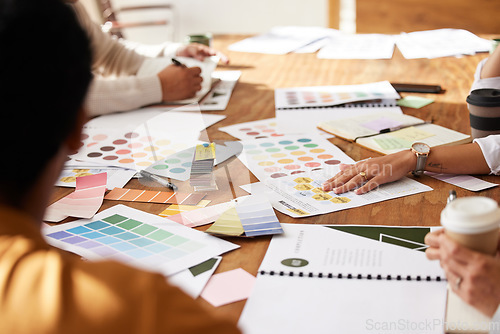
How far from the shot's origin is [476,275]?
0.74 meters

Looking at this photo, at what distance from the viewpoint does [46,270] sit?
1.54 feet

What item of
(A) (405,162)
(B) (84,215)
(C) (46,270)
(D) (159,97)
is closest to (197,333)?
(C) (46,270)

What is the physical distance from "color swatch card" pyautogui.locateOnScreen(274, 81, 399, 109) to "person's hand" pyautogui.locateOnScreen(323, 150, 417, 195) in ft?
1.82

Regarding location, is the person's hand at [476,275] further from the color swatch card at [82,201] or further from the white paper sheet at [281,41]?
the white paper sheet at [281,41]

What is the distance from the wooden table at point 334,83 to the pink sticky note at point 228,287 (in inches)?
0.5

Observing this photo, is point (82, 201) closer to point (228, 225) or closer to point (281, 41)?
point (228, 225)

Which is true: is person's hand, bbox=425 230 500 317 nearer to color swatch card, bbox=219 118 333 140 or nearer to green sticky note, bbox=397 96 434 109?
color swatch card, bbox=219 118 333 140

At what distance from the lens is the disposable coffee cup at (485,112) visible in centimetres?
134

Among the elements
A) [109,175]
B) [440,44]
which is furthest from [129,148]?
[440,44]

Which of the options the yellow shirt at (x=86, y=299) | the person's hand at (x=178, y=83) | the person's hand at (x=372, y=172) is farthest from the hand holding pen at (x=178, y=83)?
the yellow shirt at (x=86, y=299)

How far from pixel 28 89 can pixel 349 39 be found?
90.8 inches

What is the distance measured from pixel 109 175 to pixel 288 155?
0.44 metres

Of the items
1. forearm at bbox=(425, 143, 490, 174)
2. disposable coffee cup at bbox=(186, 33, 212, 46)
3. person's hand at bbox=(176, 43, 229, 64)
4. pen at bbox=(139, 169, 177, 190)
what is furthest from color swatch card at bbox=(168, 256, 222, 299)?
disposable coffee cup at bbox=(186, 33, 212, 46)

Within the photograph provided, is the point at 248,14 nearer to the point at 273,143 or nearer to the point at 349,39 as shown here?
the point at 349,39
